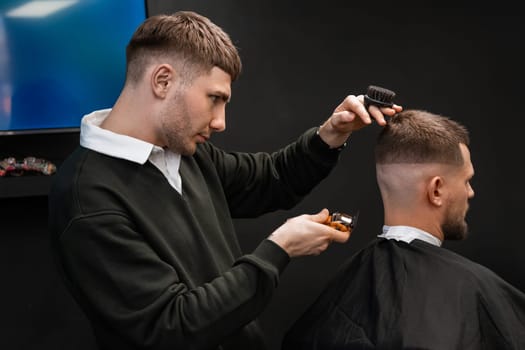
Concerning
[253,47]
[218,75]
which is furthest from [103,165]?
[253,47]

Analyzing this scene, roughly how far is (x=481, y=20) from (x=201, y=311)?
253cm

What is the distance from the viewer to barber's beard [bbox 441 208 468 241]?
6.39 ft

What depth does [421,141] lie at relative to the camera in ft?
6.23

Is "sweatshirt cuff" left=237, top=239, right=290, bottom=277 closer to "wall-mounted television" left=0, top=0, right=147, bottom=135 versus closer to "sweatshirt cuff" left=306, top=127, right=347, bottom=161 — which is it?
"sweatshirt cuff" left=306, top=127, right=347, bottom=161

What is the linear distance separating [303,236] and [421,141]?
1.85 ft

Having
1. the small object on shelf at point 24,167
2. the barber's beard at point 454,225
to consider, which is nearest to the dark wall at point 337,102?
the small object on shelf at point 24,167

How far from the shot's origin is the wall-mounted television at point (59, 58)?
2383mm

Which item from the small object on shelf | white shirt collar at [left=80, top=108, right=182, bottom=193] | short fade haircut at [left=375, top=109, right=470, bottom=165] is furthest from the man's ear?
the small object on shelf

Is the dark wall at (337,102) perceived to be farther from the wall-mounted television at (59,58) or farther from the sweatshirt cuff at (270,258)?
the sweatshirt cuff at (270,258)

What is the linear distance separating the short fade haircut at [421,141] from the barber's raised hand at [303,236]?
Answer: 424 mm

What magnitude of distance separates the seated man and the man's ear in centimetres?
75

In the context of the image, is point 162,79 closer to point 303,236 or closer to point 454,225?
point 303,236

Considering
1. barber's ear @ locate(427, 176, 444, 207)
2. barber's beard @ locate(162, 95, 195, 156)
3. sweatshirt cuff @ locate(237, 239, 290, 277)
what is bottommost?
sweatshirt cuff @ locate(237, 239, 290, 277)

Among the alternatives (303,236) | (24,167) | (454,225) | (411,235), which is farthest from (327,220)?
(24,167)
